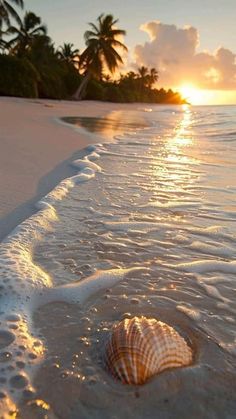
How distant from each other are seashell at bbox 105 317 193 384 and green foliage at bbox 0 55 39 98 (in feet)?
99.3

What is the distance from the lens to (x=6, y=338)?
1.80 metres

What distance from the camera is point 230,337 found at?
184 cm

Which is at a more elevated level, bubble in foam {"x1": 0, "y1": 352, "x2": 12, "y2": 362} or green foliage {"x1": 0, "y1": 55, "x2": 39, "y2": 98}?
green foliage {"x1": 0, "y1": 55, "x2": 39, "y2": 98}

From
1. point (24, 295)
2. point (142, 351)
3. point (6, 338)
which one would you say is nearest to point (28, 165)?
point (24, 295)

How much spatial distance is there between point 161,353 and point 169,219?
1981 mm

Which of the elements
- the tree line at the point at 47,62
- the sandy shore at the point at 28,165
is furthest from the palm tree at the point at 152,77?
the sandy shore at the point at 28,165

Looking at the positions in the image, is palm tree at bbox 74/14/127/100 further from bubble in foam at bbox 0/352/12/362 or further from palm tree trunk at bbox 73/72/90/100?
bubble in foam at bbox 0/352/12/362

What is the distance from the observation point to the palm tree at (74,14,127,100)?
38.3 metres

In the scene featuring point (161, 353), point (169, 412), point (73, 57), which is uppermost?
point (73, 57)

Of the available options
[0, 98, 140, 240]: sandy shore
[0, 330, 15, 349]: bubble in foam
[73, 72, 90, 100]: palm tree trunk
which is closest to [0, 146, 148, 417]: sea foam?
[0, 330, 15, 349]: bubble in foam

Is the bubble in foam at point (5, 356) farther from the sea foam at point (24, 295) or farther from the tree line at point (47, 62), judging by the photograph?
the tree line at point (47, 62)

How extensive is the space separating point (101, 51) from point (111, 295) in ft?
131

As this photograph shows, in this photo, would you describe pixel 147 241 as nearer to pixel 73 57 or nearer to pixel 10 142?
pixel 10 142

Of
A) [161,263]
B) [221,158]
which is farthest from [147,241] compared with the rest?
[221,158]
